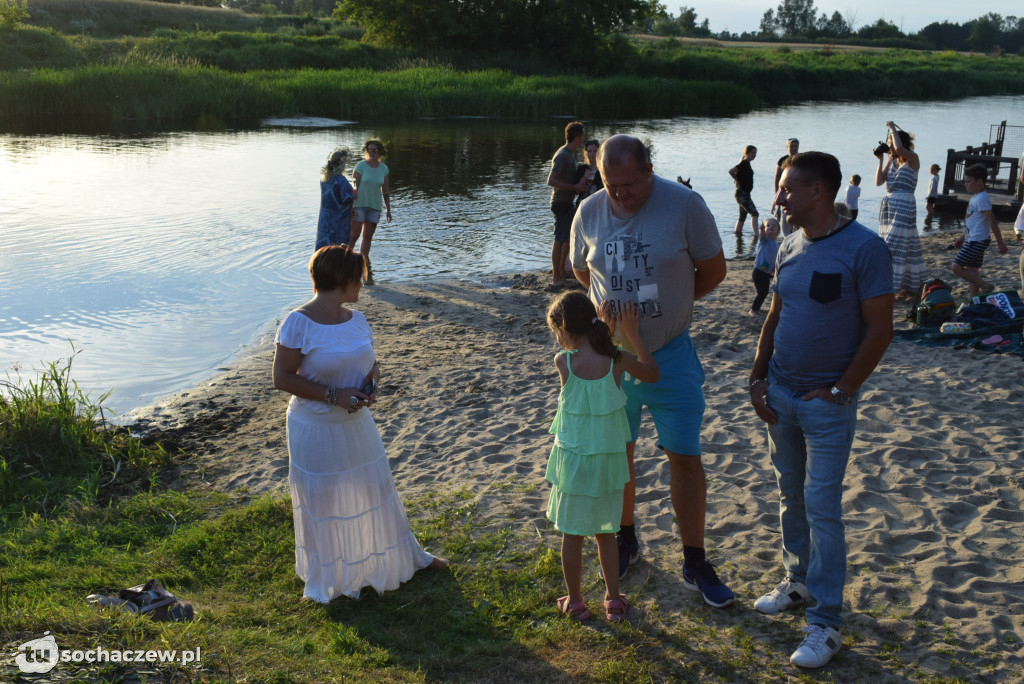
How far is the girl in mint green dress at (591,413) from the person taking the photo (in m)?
3.67

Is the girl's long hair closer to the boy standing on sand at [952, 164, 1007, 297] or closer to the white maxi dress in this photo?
the white maxi dress

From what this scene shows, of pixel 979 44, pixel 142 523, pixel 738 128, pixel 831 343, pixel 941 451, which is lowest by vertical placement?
pixel 142 523

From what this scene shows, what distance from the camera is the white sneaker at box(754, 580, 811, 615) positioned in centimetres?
394

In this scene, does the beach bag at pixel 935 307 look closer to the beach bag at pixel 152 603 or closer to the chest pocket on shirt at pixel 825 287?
the chest pocket on shirt at pixel 825 287

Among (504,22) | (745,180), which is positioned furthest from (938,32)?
(745,180)

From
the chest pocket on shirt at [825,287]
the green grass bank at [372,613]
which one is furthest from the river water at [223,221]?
the chest pocket on shirt at [825,287]

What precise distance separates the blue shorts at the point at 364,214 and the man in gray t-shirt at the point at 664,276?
7703mm

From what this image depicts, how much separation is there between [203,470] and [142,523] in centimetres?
87

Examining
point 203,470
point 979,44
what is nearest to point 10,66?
point 203,470

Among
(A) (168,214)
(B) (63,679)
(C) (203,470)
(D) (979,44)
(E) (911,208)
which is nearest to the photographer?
(B) (63,679)

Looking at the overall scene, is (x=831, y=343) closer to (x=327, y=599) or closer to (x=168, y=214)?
(x=327, y=599)

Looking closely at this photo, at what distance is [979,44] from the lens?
120 m

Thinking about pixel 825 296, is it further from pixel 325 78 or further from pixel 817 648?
pixel 325 78

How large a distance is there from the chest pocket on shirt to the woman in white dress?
2.10m
